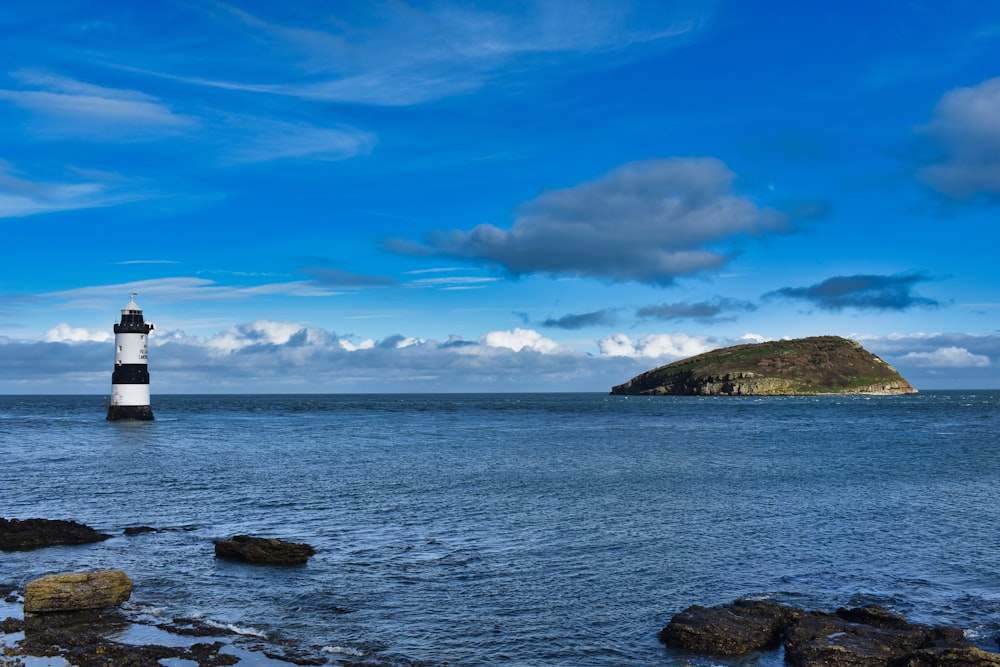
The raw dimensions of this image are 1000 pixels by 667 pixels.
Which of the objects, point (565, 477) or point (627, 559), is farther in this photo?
point (565, 477)

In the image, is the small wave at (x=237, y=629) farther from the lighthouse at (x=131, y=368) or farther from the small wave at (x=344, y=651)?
the lighthouse at (x=131, y=368)

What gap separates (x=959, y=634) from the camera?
864 inches

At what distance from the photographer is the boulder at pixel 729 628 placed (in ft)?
71.7

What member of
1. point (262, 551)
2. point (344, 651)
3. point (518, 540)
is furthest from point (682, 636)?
point (262, 551)

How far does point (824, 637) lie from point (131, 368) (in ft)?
347

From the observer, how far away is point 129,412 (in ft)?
373

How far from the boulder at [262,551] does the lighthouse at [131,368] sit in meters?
81.5

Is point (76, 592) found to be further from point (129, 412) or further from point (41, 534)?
point (129, 412)

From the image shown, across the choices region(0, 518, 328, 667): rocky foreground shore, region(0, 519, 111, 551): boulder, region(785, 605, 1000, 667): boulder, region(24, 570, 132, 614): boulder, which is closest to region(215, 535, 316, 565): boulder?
region(0, 518, 328, 667): rocky foreground shore

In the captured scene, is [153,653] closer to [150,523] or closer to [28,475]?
[150,523]

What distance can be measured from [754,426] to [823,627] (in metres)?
115

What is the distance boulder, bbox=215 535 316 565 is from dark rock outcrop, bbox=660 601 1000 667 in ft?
53.2

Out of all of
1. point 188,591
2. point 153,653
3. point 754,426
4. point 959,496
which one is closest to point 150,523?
point 188,591

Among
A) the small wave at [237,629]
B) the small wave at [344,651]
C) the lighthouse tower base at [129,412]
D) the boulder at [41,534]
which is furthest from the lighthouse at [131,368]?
the small wave at [344,651]
